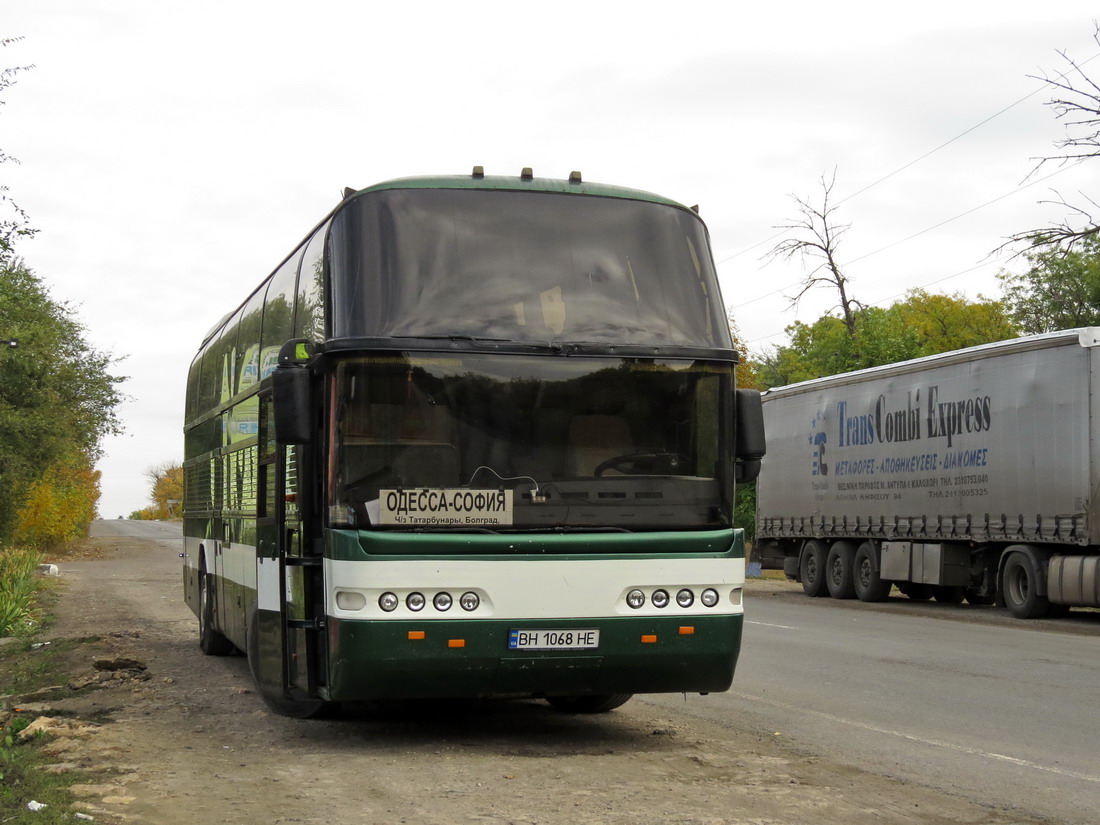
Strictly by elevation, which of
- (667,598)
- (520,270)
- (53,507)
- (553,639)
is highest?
(520,270)

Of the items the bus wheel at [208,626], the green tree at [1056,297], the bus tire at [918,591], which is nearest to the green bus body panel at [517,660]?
the bus wheel at [208,626]

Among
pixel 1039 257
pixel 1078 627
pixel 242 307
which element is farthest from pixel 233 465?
pixel 1039 257

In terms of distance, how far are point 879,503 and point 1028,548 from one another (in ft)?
14.2

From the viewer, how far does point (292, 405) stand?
334 inches

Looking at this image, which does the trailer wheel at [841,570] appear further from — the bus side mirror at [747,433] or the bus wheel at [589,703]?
the bus side mirror at [747,433]

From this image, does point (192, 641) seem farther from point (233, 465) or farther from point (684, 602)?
point (684, 602)

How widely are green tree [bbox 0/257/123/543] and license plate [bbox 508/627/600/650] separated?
910 inches

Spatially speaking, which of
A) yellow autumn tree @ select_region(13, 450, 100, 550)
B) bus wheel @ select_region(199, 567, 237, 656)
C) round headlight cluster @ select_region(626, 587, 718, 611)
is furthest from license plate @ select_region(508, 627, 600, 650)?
yellow autumn tree @ select_region(13, 450, 100, 550)

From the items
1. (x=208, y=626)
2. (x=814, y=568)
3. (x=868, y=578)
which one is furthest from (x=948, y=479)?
(x=208, y=626)

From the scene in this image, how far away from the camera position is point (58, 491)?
54125 millimetres

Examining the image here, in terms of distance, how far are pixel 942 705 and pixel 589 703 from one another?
2.99m

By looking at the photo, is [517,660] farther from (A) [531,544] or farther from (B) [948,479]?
(B) [948,479]

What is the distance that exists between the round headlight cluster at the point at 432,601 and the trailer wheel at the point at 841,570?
66.1 feet

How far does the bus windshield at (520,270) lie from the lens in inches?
340
